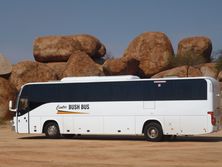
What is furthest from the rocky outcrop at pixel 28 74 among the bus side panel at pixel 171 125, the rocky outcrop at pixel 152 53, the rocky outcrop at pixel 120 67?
the bus side panel at pixel 171 125

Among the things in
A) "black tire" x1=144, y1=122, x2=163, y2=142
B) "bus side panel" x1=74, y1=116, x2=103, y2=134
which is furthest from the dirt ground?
"bus side panel" x1=74, y1=116, x2=103, y2=134

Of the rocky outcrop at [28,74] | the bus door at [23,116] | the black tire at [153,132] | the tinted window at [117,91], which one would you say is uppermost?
the rocky outcrop at [28,74]

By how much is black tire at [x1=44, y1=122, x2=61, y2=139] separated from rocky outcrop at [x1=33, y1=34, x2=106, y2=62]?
2338cm

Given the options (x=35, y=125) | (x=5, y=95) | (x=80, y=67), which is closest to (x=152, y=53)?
(x=80, y=67)

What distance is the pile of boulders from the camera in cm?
4647

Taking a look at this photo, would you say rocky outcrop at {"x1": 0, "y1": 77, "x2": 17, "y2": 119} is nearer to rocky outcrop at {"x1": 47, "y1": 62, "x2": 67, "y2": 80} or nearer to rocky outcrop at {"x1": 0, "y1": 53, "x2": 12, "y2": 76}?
rocky outcrop at {"x1": 0, "y1": 53, "x2": 12, "y2": 76}

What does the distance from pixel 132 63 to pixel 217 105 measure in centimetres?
2435

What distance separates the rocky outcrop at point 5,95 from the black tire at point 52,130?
1489 centimetres

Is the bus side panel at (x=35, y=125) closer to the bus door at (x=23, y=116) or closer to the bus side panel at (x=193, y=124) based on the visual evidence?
the bus door at (x=23, y=116)

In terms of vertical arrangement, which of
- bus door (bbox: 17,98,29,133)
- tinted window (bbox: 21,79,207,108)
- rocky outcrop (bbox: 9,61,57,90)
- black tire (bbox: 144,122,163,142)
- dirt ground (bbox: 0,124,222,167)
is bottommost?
dirt ground (bbox: 0,124,222,167)

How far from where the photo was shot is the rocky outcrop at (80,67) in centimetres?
4719

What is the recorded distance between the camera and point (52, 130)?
28.8m

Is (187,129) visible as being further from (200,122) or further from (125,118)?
(125,118)

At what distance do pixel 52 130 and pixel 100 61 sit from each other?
89.8 ft
